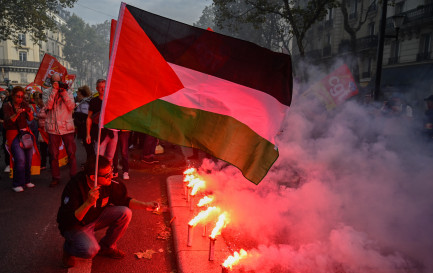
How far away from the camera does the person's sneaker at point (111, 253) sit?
361 cm

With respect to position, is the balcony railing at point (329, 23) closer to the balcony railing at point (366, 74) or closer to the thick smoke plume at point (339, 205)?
the balcony railing at point (366, 74)

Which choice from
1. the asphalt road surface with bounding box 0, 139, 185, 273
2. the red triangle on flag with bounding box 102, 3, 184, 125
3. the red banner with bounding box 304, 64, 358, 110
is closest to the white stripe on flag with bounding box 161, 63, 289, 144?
the red triangle on flag with bounding box 102, 3, 184, 125

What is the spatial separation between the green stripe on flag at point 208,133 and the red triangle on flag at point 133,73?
10cm

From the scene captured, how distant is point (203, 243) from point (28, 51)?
241 feet

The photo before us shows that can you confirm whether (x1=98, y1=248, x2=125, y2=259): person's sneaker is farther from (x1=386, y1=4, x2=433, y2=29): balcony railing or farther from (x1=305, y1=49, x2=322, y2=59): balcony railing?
(x1=305, y1=49, x2=322, y2=59): balcony railing

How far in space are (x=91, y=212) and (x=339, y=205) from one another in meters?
3.82

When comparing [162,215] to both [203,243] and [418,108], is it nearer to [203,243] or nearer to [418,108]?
[203,243]

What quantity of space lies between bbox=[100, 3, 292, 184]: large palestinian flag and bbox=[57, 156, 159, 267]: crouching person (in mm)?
681

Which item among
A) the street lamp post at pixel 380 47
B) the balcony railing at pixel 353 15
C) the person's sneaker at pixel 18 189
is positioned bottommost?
the person's sneaker at pixel 18 189

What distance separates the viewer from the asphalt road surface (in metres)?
3.50

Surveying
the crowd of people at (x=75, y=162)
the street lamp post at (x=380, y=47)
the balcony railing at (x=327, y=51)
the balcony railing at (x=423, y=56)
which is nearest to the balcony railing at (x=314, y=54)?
the balcony railing at (x=327, y=51)

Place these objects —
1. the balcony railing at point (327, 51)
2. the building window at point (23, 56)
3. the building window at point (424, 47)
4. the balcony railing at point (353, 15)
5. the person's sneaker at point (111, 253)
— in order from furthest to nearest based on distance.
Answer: the building window at point (23, 56)
the balcony railing at point (327, 51)
the balcony railing at point (353, 15)
the building window at point (424, 47)
the person's sneaker at point (111, 253)

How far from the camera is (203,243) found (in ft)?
12.8

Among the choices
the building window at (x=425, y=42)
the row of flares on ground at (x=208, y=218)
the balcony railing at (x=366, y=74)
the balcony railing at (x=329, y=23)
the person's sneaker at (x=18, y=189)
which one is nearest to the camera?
the row of flares on ground at (x=208, y=218)
